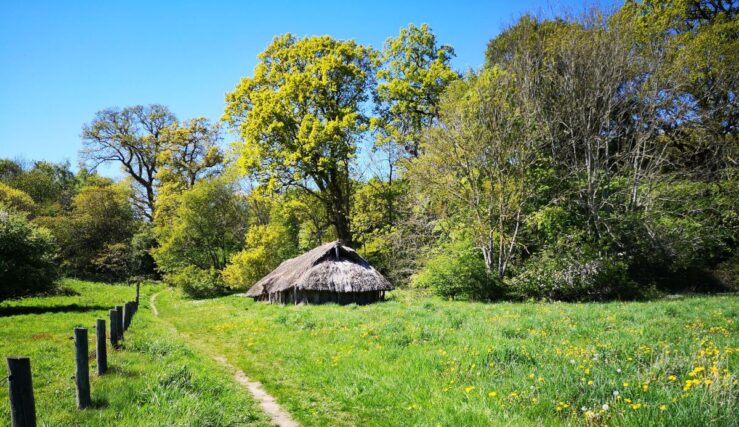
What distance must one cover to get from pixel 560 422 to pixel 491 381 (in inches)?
64.1

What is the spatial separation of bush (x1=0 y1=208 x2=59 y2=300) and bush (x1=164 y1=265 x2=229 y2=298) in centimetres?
1280

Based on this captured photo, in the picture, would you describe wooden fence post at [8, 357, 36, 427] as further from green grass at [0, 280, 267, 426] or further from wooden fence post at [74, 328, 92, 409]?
wooden fence post at [74, 328, 92, 409]

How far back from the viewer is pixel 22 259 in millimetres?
19156

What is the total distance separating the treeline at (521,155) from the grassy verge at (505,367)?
886cm

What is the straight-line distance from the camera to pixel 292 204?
33.8 meters

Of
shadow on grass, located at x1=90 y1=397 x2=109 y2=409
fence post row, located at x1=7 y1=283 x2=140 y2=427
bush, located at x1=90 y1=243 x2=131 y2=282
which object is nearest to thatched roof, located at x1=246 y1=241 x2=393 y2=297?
fence post row, located at x1=7 y1=283 x2=140 y2=427

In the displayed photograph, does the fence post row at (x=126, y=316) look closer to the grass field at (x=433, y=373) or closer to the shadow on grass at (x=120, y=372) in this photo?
the grass field at (x=433, y=373)

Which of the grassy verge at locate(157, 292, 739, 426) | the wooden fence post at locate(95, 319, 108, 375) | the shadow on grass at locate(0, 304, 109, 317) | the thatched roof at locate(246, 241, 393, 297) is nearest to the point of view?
the grassy verge at locate(157, 292, 739, 426)

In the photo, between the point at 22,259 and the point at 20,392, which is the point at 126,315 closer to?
the point at 22,259

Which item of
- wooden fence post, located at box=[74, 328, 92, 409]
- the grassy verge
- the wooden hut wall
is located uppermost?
wooden fence post, located at box=[74, 328, 92, 409]

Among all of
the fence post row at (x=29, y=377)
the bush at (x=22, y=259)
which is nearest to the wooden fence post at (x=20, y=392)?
the fence post row at (x=29, y=377)

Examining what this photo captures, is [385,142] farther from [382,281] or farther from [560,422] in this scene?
[560,422]

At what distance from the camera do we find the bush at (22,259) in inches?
732

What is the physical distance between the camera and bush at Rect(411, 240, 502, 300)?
21188 mm
